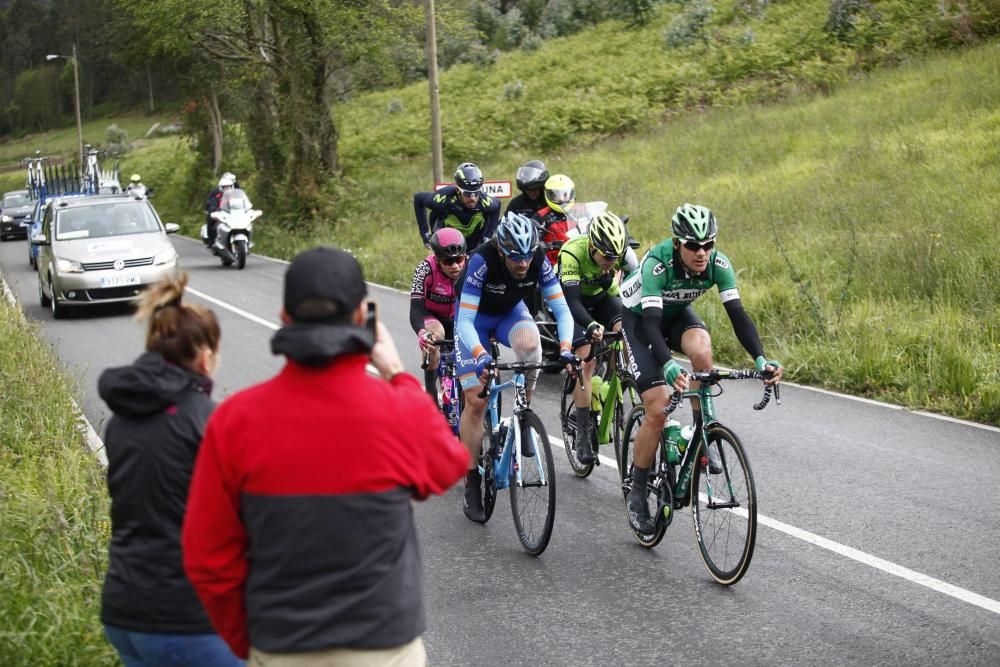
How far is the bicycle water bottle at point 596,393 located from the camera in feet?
28.6

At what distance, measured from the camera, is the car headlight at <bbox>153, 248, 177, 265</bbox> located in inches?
724

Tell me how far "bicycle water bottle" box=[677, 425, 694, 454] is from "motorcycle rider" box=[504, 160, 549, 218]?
4912 millimetres

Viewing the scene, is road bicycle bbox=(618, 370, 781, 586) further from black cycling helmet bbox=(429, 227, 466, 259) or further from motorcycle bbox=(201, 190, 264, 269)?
→ motorcycle bbox=(201, 190, 264, 269)

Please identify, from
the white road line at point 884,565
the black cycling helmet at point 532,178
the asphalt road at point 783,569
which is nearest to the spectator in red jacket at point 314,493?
the asphalt road at point 783,569

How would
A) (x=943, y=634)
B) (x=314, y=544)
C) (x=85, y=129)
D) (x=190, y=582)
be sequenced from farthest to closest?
1. (x=85, y=129)
2. (x=943, y=634)
3. (x=190, y=582)
4. (x=314, y=544)

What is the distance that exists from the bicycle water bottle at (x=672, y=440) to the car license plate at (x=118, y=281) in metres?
13.0

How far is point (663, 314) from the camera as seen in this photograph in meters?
7.30

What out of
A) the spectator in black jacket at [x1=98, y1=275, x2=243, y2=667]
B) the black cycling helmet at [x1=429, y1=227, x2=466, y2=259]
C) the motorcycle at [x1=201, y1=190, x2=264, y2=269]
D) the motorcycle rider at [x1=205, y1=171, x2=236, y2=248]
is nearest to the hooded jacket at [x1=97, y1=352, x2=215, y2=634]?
the spectator in black jacket at [x1=98, y1=275, x2=243, y2=667]

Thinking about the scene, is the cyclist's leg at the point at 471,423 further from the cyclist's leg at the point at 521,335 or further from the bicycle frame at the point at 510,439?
the cyclist's leg at the point at 521,335

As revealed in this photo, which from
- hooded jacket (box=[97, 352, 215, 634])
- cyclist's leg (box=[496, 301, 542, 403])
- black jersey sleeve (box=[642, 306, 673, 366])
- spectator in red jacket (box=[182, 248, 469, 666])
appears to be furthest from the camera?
cyclist's leg (box=[496, 301, 542, 403])

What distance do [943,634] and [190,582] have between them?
3682mm

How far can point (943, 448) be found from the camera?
9086 mm

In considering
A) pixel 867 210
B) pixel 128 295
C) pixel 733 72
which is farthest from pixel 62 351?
pixel 733 72

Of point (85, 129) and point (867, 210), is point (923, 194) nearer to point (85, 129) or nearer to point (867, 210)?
point (867, 210)
